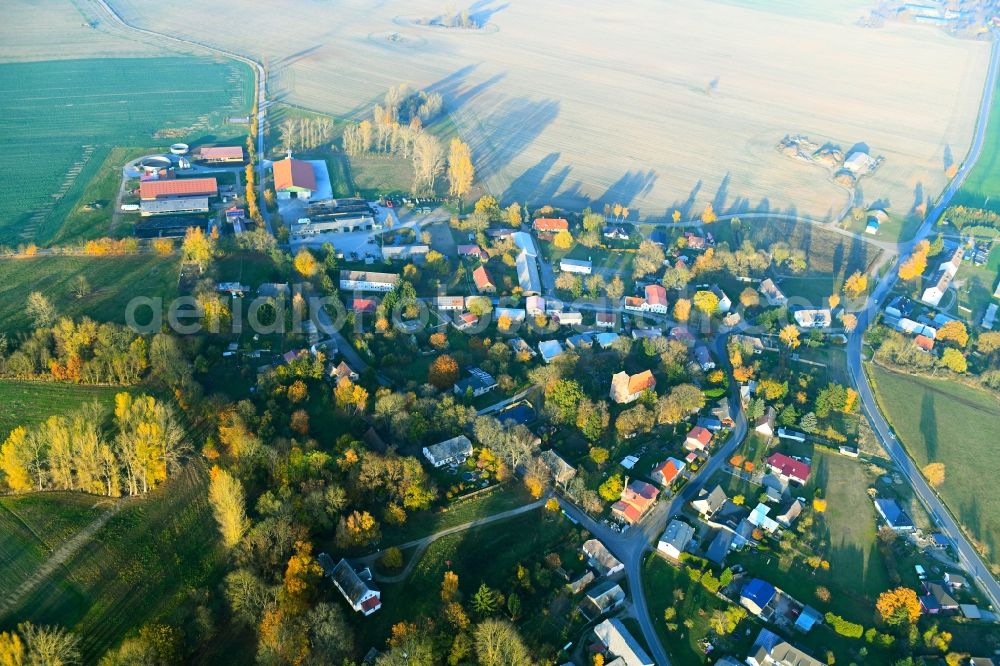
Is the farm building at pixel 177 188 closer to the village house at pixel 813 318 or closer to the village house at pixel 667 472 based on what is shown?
the village house at pixel 667 472

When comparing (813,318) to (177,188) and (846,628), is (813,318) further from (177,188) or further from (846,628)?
(177,188)

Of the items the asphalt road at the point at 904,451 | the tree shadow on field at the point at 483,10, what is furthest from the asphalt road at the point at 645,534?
the tree shadow on field at the point at 483,10

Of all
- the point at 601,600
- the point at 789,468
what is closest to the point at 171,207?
the point at 601,600

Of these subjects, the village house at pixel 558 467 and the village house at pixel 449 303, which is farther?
the village house at pixel 449 303

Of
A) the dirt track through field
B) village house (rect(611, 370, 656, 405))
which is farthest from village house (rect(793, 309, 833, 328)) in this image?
the dirt track through field

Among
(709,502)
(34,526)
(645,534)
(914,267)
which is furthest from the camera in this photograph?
(914,267)

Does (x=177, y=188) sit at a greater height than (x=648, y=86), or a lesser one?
lesser

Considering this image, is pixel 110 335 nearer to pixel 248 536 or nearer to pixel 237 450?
pixel 237 450
